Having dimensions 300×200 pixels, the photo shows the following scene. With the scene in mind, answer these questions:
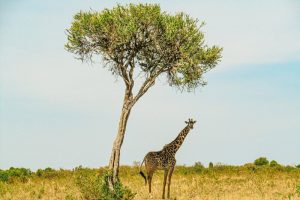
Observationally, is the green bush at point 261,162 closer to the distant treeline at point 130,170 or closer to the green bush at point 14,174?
the distant treeline at point 130,170

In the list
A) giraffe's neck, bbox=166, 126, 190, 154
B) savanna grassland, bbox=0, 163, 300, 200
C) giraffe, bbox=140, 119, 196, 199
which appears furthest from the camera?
giraffe's neck, bbox=166, 126, 190, 154

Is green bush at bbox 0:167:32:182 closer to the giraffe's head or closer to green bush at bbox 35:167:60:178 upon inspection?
green bush at bbox 35:167:60:178

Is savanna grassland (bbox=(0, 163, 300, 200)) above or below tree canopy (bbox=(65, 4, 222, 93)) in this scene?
below

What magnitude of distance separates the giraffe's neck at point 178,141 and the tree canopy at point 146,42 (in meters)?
2.09

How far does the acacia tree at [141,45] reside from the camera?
22.8 meters

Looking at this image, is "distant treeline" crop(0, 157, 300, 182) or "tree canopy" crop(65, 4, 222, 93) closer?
"tree canopy" crop(65, 4, 222, 93)

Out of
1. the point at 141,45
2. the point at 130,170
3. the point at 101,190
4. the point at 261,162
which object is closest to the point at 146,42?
the point at 141,45

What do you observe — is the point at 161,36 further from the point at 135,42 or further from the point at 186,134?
the point at 186,134

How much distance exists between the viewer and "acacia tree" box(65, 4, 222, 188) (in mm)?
22844

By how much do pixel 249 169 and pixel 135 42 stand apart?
21.4 m

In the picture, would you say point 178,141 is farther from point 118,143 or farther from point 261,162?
point 261,162

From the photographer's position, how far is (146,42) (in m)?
23.7

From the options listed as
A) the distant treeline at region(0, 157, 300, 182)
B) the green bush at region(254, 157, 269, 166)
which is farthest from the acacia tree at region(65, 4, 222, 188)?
the green bush at region(254, 157, 269, 166)

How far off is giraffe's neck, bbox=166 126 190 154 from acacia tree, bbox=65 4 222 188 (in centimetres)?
205
